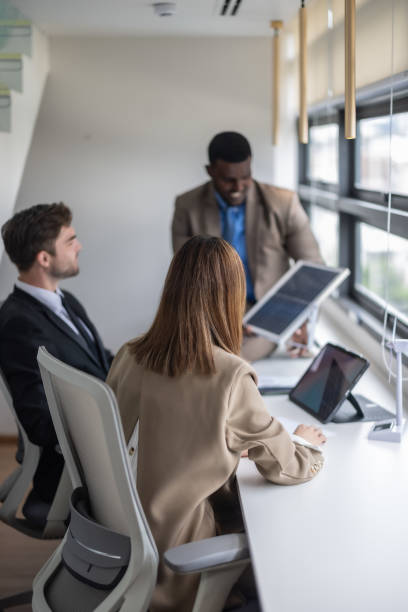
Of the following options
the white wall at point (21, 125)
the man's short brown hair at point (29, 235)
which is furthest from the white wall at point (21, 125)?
the man's short brown hair at point (29, 235)

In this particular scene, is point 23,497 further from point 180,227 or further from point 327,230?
point 327,230

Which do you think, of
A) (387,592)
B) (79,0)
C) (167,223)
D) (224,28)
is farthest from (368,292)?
(387,592)

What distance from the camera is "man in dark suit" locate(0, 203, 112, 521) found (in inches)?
90.6

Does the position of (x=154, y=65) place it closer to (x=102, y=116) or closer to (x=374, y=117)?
(x=102, y=116)

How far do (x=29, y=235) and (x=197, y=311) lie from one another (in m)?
1.08

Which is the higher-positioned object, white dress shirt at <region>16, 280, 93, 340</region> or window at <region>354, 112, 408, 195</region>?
window at <region>354, 112, 408, 195</region>

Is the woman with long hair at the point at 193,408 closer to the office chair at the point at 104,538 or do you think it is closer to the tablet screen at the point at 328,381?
the office chair at the point at 104,538

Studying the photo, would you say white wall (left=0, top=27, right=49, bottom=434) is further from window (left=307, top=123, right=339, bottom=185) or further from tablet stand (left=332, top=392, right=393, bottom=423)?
window (left=307, top=123, right=339, bottom=185)

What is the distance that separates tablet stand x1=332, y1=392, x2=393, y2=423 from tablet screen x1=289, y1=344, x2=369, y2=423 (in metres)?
0.04

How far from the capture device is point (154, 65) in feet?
13.8

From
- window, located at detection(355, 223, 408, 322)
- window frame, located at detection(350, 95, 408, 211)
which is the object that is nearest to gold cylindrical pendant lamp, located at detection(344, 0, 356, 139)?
window, located at detection(355, 223, 408, 322)

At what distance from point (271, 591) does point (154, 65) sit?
3418 millimetres

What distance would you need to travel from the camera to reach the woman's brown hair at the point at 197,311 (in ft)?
5.55

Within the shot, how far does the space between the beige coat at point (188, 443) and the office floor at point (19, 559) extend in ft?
4.31
